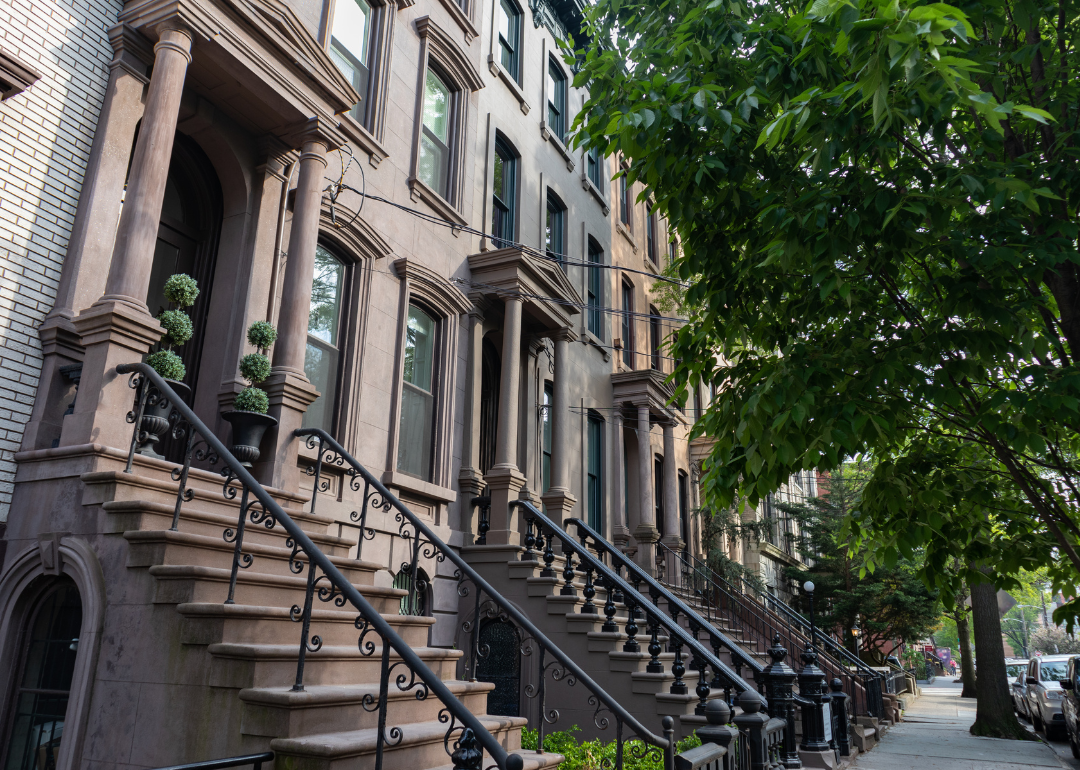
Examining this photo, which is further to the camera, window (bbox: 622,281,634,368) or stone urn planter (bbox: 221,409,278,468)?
window (bbox: 622,281,634,368)

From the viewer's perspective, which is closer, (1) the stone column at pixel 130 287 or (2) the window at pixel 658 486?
(1) the stone column at pixel 130 287

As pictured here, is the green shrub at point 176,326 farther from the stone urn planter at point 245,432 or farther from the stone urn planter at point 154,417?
the stone urn planter at point 245,432

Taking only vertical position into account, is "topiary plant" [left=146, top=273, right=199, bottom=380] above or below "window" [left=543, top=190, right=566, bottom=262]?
below

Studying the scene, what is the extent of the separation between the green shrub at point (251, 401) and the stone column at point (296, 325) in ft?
0.95

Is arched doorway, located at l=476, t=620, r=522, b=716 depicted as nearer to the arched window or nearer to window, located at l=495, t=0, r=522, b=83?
the arched window

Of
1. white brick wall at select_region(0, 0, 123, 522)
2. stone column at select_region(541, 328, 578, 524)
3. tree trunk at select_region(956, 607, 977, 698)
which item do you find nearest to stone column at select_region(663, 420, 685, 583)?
stone column at select_region(541, 328, 578, 524)

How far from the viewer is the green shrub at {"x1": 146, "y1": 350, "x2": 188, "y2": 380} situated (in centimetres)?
649

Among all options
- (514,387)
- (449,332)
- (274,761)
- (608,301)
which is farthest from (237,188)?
(608,301)

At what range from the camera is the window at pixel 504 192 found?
14391mm

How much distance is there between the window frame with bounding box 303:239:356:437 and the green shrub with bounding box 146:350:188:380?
9.65ft

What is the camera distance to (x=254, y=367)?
7578mm

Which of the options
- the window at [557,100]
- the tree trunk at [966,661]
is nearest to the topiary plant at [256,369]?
the window at [557,100]

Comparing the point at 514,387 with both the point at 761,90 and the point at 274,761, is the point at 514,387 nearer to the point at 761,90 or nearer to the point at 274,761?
the point at 761,90

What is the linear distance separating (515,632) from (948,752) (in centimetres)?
904
